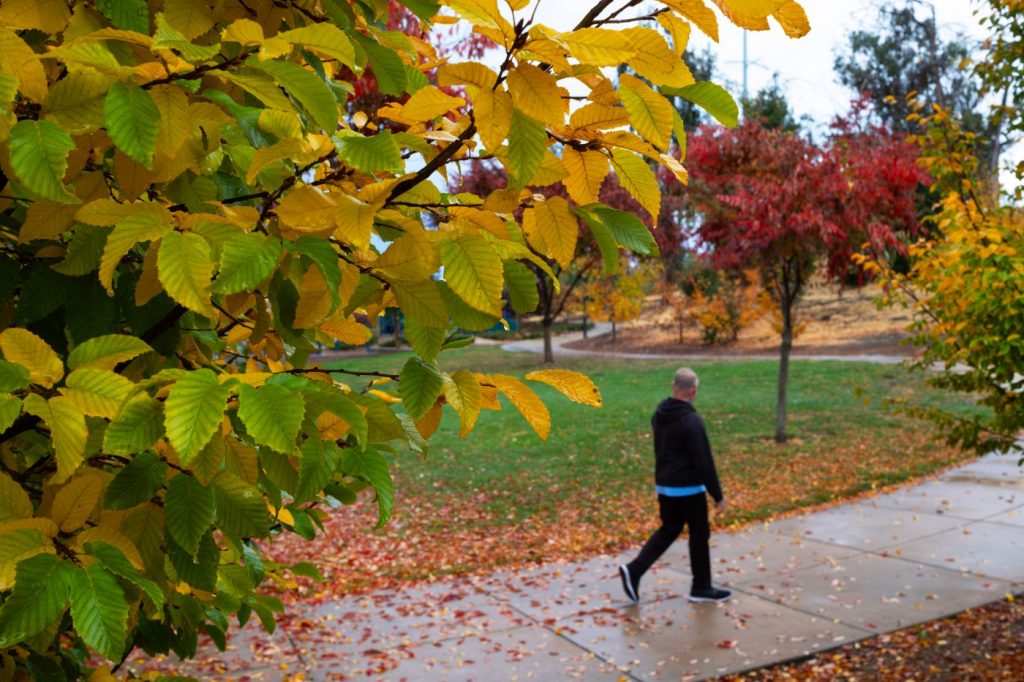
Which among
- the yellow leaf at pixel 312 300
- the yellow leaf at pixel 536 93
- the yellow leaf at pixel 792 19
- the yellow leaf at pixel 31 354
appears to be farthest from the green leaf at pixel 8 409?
the yellow leaf at pixel 792 19

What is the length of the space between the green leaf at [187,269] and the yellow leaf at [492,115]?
41 cm

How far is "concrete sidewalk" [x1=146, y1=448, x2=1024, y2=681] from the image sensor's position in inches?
215

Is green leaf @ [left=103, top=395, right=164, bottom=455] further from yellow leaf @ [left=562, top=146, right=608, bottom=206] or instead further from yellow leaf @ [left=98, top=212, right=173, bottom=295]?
yellow leaf @ [left=562, top=146, right=608, bottom=206]

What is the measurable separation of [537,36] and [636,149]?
33cm

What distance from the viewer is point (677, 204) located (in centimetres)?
2417

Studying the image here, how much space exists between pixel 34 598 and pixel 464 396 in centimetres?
66

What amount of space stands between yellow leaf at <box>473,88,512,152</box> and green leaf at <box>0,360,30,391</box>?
0.66m

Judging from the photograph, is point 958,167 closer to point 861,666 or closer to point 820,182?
point 861,666

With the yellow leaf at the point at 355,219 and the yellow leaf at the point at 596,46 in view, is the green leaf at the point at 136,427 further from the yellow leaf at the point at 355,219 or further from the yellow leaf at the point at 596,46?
the yellow leaf at the point at 596,46

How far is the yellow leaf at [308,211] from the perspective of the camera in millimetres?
1262

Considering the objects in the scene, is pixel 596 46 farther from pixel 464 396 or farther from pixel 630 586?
pixel 630 586

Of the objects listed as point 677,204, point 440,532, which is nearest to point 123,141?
point 440,532

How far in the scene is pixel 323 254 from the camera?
48.6 inches

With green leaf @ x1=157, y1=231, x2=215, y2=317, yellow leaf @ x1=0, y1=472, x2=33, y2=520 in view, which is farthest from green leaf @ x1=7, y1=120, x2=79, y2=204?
yellow leaf @ x1=0, y1=472, x2=33, y2=520
